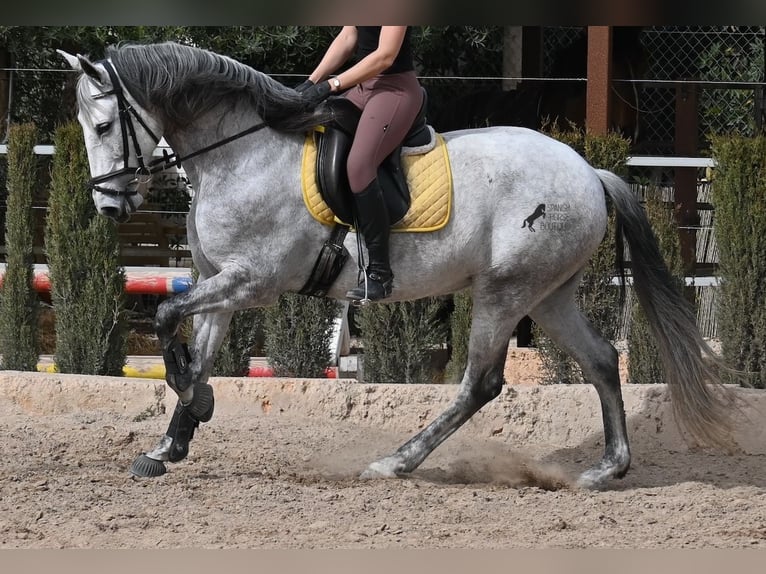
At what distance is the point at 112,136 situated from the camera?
4848mm

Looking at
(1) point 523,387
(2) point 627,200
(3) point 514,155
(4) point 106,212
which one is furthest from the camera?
(1) point 523,387

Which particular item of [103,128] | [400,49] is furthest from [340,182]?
[103,128]

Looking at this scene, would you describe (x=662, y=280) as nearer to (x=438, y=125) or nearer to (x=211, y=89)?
(x=211, y=89)

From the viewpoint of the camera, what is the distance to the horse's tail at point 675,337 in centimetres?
555

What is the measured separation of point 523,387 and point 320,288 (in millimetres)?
2044

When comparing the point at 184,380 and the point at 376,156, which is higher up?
the point at 376,156

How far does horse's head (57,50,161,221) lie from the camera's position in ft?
15.7

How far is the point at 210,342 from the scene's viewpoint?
5316 millimetres

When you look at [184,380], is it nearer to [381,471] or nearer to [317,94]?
[381,471]

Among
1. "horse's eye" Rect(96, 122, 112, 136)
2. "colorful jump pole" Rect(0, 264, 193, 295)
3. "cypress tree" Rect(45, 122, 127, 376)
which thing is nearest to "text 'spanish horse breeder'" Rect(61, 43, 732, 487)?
"horse's eye" Rect(96, 122, 112, 136)

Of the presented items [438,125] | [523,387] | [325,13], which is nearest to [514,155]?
[523,387]

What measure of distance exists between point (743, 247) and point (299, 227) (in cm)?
362

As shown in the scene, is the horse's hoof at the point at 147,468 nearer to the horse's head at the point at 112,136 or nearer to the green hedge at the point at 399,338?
the horse's head at the point at 112,136

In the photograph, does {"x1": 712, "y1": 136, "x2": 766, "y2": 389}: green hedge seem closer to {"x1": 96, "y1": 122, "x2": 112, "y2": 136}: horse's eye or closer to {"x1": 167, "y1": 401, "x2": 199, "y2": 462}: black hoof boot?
{"x1": 167, "y1": 401, "x2": 199, "y2": 462}: black hoof boot
